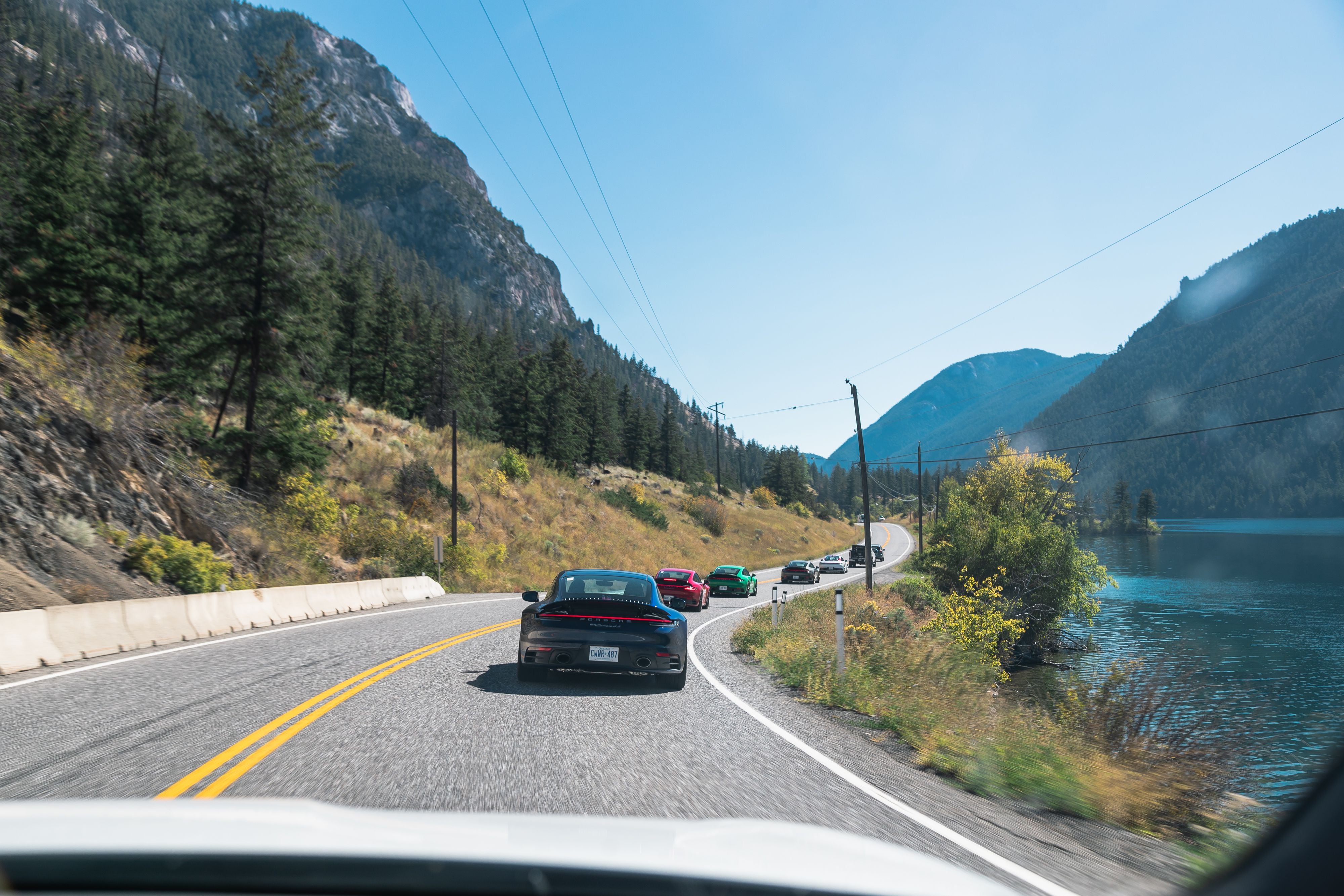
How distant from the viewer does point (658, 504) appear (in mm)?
72250

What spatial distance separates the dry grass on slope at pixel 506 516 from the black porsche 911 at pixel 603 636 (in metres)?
23.0

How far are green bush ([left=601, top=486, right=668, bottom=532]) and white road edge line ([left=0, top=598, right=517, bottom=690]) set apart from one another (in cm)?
3854

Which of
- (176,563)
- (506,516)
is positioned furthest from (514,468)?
(176,563)

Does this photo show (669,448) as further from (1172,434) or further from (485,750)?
(485,750)

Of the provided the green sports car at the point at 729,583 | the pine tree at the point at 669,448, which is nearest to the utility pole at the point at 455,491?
the green sports car at the point at 729,583

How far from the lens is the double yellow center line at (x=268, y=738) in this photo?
4977mm

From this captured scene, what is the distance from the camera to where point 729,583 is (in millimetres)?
36625

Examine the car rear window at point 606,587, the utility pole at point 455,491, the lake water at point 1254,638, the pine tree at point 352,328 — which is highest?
the pine tree at point 352,328

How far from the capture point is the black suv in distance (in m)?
47.1

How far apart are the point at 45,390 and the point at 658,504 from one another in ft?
184

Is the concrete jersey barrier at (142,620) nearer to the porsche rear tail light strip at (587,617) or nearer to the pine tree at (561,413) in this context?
the porsche rear tail light strip at (587,617)

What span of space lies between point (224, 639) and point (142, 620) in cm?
157

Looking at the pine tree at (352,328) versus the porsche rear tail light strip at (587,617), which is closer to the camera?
the porsche rear tail light strip at (587,617)

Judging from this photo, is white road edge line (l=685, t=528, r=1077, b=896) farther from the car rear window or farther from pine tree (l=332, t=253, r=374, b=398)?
pine tree (l=332, t=253, r=374, b=398)
